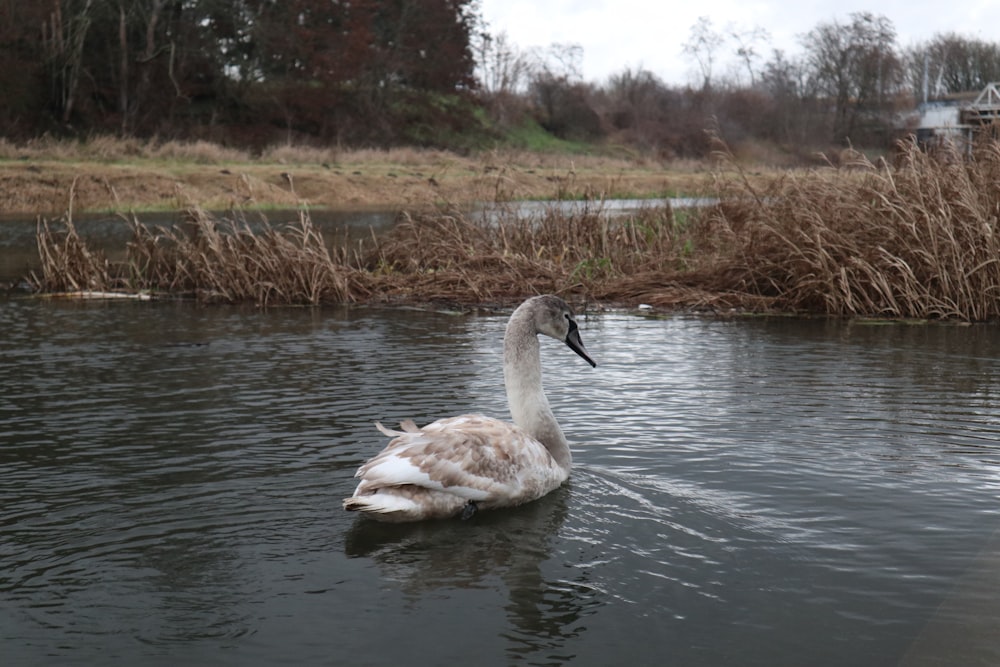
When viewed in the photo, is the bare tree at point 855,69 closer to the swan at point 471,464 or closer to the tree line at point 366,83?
the tree line at point 366,83

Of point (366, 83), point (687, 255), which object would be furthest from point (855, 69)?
point (687, 255)

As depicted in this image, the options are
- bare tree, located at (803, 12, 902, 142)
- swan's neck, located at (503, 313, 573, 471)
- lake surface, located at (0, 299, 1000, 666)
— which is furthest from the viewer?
bare tree, located at (803, 12, 902, 142)

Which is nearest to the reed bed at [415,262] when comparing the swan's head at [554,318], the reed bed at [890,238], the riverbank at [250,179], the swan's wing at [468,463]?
the reed bed at [890,238]

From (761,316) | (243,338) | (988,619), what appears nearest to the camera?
(988,619)

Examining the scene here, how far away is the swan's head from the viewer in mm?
7102

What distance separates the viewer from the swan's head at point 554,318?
710 centimetres

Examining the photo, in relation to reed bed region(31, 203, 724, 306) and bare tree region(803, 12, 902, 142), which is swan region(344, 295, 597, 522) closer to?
reed bed region(31, 203, 724, 306)

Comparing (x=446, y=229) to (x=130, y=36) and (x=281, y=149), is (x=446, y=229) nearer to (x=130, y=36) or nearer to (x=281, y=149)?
(x=281, y=149)

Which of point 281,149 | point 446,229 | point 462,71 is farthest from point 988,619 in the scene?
point 462,71

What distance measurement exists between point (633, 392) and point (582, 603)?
14.9 feet

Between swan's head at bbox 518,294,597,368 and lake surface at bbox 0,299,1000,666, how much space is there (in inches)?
32.5

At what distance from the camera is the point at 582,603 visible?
5.00 m

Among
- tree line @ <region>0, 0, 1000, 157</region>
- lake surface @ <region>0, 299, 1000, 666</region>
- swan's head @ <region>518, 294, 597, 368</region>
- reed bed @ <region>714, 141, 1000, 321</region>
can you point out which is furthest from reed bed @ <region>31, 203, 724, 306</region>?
tree line @ <region>0, 0, 1000, 157</region>

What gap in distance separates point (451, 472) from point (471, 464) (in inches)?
5.5
